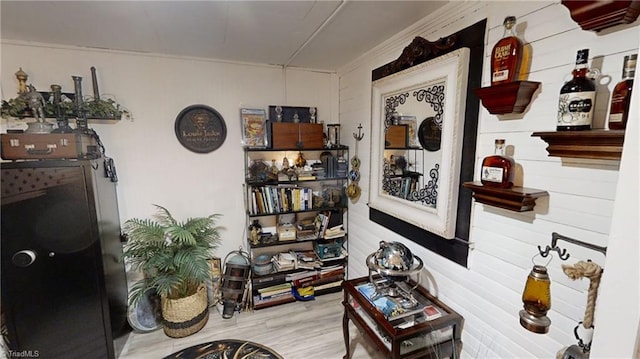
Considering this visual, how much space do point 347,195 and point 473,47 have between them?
1.65 meters

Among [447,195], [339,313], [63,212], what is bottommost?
[339,313]

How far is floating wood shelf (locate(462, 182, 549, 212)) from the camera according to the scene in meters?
1.05

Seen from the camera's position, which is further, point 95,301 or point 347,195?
point 347,195

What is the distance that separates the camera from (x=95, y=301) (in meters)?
1.77

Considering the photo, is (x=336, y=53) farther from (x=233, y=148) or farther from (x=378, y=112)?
(x=233, y=148)

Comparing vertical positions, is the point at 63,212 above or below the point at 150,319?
above

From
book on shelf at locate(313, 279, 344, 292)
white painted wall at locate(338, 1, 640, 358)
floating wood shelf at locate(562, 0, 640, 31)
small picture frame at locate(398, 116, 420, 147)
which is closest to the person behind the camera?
floating wood shelf at locate(562, 0, 640, 31)

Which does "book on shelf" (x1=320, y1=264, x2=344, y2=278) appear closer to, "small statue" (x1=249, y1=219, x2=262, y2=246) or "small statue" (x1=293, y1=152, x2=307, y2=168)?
"small statue" (x1=249, y1=219, x2=262, y2=246)

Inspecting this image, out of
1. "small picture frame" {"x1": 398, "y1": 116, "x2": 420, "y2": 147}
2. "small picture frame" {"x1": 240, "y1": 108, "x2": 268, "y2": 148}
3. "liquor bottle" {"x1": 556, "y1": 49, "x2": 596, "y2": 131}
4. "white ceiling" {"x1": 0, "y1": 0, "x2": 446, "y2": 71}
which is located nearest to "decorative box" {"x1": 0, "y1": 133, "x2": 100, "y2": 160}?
"white ceiling" {"x1": 0, "y1": 0, "x2": 446, "y2": 71}

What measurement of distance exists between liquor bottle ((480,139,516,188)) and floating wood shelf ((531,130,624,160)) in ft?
0.57

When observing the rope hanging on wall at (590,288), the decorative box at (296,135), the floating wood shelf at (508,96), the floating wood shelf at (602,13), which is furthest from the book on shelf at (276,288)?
the floating wood shelf at (602,13)

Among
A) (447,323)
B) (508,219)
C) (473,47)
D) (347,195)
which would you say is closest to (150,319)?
(347,195)

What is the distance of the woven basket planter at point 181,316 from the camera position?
2.12 meters

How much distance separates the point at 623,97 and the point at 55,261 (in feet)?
9.32
